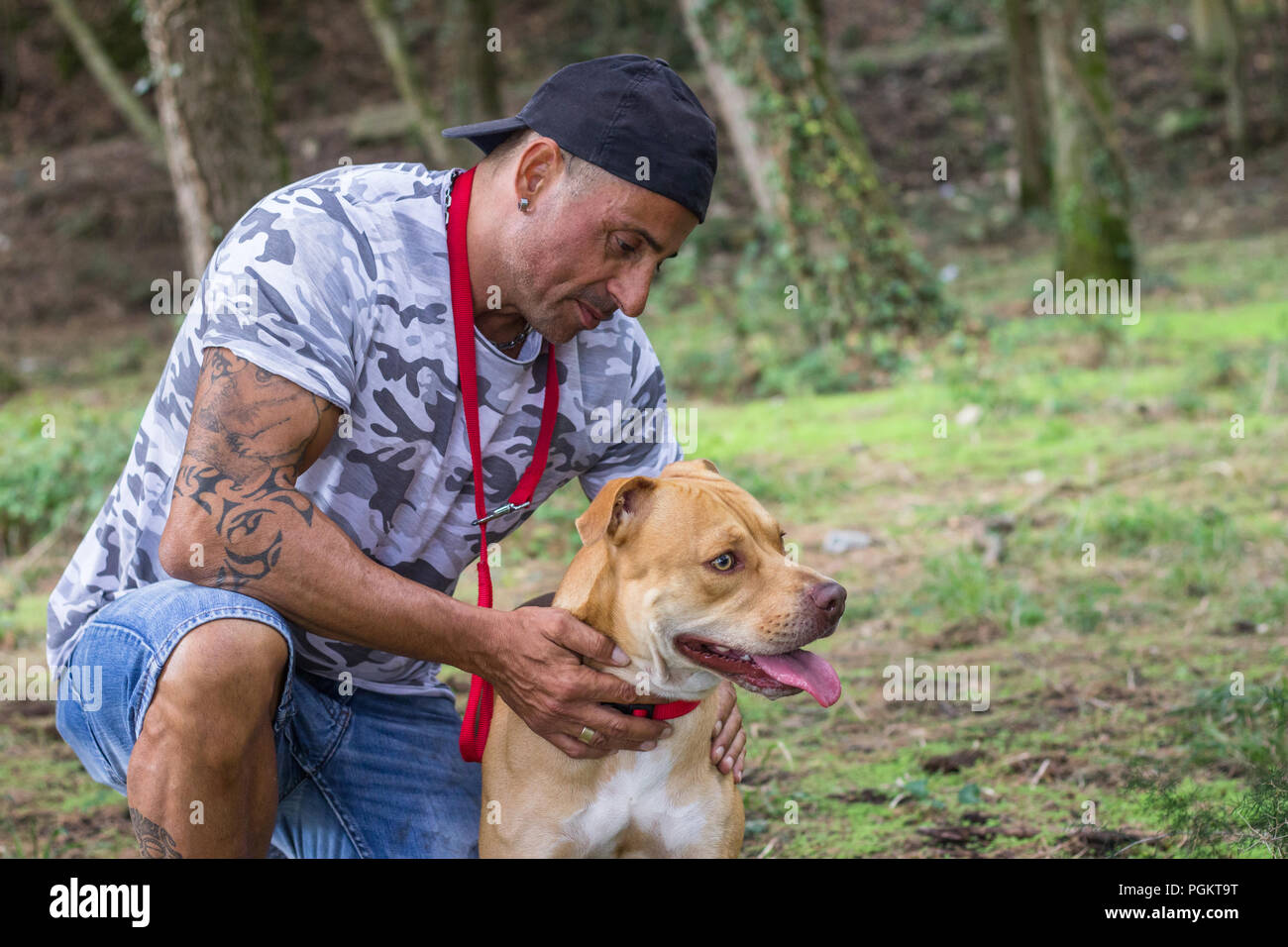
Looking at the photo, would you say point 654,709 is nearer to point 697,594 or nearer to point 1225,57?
point 697,594

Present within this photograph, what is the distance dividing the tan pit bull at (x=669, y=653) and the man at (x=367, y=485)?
10 centimetres

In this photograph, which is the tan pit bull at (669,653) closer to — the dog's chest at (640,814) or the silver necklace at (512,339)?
the dog's chest at (640,814)

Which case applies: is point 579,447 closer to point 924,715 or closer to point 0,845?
point 924,715

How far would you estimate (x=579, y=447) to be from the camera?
356 centimetres

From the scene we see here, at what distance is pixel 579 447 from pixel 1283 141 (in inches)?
687

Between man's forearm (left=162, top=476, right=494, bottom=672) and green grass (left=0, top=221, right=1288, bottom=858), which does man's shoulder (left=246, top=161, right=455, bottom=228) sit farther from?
green grass (left=0, top=221, right=1288, bottom=858)

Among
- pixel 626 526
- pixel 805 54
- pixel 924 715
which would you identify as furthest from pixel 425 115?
pixel 626 526

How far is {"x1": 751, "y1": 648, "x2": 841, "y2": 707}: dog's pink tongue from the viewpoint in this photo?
2914mm

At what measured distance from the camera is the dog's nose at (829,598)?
2.91 meters

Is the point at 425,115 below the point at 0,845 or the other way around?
the other way around

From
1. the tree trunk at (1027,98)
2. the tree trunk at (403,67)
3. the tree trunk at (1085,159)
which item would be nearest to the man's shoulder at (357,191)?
the tree trunk at (1085,159)

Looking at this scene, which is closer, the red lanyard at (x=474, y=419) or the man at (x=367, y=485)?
the man at (x=367, y=485)

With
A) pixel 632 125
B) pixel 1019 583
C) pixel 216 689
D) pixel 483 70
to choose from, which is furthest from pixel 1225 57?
pixel 216 689

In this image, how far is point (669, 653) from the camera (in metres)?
3.02
